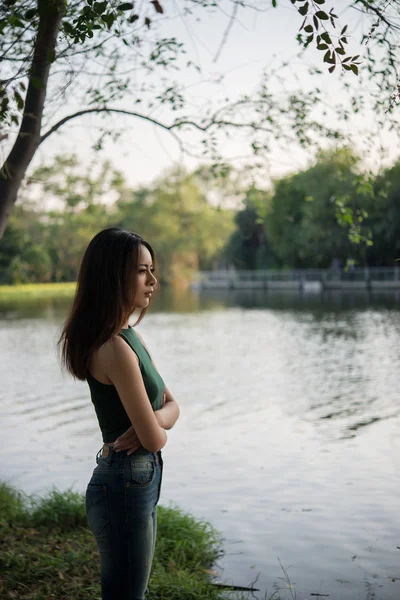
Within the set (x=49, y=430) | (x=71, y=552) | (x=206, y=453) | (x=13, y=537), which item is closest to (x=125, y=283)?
(x=71, y=552)

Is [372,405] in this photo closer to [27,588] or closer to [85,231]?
[27,588]

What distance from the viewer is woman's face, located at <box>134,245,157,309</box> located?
2428 mm

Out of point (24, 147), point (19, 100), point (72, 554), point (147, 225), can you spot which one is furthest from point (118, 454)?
point (147, 225)

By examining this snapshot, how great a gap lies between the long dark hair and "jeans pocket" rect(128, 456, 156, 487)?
33cm

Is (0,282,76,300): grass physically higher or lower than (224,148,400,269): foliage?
lower

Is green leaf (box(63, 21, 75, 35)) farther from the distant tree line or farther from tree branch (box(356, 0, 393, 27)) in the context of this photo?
the distant tree line

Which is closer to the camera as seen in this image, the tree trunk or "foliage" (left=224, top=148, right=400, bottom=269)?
the tree trunk

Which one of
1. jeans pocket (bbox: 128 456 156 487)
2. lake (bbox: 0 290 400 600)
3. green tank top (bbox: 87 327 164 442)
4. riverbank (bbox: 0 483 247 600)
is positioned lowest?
lake (bbox: 0 290 400 600)

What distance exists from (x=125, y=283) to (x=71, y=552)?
3072 mm

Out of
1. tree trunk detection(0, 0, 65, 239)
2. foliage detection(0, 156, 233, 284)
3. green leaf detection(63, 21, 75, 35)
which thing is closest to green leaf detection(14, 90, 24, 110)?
green leaf detection(63, 21, 75, 35)

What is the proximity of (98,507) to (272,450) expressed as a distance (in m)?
7.43

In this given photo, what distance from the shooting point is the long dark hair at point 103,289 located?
237cm

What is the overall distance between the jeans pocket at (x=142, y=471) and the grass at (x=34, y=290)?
61.8 meters

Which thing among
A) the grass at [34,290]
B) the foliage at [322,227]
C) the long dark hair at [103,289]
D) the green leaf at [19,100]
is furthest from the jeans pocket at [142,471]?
the grass at [34,290]
